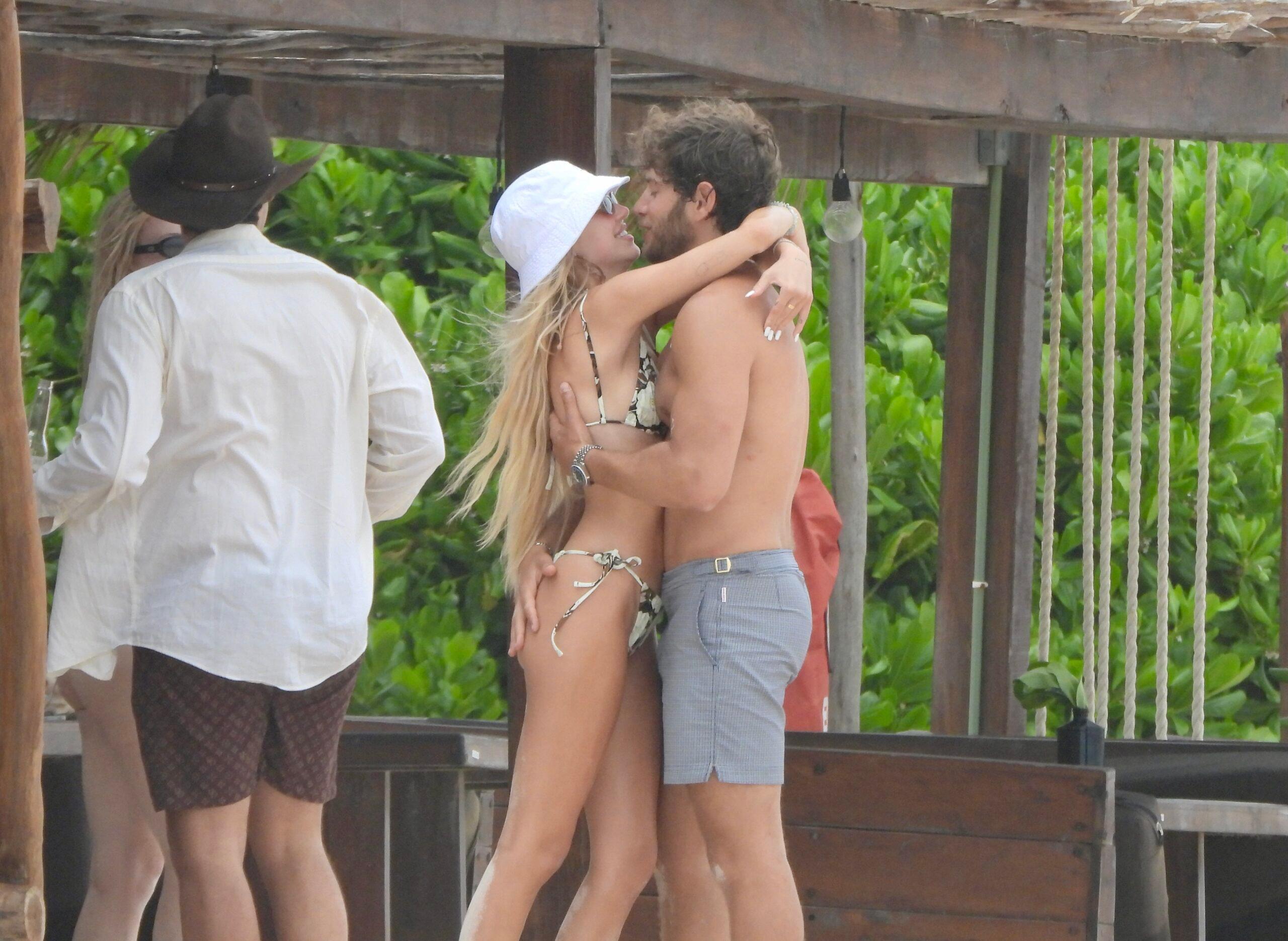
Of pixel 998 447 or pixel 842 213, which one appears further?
pixel 998 447

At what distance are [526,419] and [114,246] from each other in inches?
33.2

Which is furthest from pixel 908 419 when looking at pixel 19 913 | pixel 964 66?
pixel 19 913

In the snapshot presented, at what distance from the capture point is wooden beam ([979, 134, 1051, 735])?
17.7 ft

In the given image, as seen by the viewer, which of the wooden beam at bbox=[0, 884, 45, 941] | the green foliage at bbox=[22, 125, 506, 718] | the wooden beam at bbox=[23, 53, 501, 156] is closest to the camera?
the wooden beam at bbox=[0, 884, 45, 941]

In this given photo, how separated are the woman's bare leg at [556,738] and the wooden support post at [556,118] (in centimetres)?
52

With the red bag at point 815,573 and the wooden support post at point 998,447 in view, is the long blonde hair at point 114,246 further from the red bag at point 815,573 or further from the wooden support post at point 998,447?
the wooden support post at point 998,447

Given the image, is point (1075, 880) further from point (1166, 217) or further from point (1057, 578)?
point (1057, 578)

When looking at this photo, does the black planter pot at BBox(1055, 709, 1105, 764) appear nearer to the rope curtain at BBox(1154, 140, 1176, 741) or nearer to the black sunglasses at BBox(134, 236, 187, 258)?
the rope curtain at BBox(1154, 140, 1176, 741)

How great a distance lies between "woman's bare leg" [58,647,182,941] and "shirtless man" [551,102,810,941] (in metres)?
0.85

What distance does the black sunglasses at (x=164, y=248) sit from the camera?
3193 mm

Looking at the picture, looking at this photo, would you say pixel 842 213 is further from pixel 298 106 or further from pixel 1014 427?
pixel 298 106

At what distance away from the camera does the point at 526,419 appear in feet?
9.72

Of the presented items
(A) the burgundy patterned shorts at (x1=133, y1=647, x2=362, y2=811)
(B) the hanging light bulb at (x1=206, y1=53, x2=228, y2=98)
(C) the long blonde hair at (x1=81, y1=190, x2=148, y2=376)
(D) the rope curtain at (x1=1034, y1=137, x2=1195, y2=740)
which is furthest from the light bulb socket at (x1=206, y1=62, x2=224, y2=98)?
(D) the rope curtain at (x1=1034, y1=137, x2=1195, y2=740)

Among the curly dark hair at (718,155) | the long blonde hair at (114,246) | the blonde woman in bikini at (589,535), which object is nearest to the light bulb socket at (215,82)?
the long blonde hair at (114,246)
